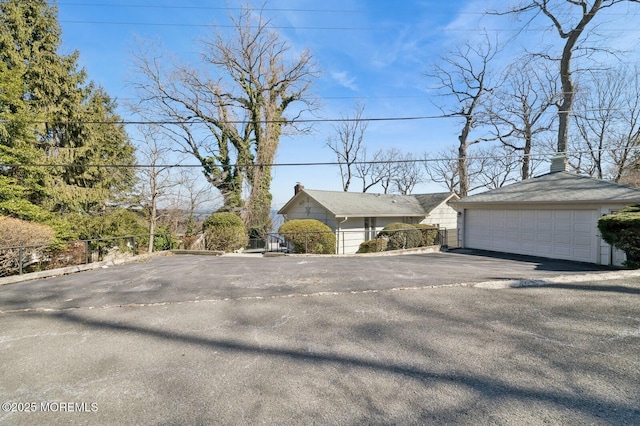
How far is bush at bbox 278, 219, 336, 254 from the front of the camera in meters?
14.9

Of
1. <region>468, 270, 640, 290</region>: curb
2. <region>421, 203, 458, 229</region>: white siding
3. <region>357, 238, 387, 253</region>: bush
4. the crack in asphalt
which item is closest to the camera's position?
the crack in asphalt

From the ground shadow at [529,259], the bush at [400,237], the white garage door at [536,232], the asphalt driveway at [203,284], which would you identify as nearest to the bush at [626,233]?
the ground shadow at [529,259]

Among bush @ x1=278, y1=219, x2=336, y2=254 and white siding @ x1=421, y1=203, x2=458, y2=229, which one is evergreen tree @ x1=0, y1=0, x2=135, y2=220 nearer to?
bush @ x1=278, y1=219, x2=336, y2=254

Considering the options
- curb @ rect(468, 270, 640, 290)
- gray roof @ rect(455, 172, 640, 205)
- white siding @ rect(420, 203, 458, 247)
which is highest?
gray roof @ rect(455, 172, 640, 205)

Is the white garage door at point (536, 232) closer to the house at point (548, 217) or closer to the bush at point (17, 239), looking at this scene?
the house at point (548, 217)

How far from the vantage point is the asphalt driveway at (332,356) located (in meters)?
2.17

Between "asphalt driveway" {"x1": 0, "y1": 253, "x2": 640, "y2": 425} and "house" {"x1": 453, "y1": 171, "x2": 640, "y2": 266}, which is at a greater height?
"house" {"x1": 453, "y1": 171, "x2": 640, "y2": 266}

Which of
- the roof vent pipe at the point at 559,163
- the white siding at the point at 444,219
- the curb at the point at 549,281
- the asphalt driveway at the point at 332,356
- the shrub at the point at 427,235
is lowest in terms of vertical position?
the asphalt driveway at the point at 332,356

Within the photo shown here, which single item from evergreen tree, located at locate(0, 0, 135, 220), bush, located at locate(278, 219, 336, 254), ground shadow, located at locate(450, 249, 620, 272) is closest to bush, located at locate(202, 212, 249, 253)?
bush, located at locate(278, 219, 336, 254)

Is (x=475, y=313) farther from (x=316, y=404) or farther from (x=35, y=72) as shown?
(x=35, y=72)

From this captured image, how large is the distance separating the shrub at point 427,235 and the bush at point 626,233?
8305mm

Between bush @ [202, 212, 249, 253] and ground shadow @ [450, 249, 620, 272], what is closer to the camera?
ground shadow @ [450, 249, 620, 272]

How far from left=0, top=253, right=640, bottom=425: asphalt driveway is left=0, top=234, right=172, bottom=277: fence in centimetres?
434

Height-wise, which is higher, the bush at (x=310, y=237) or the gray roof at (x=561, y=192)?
the gray roof at (x=561, y=192)
